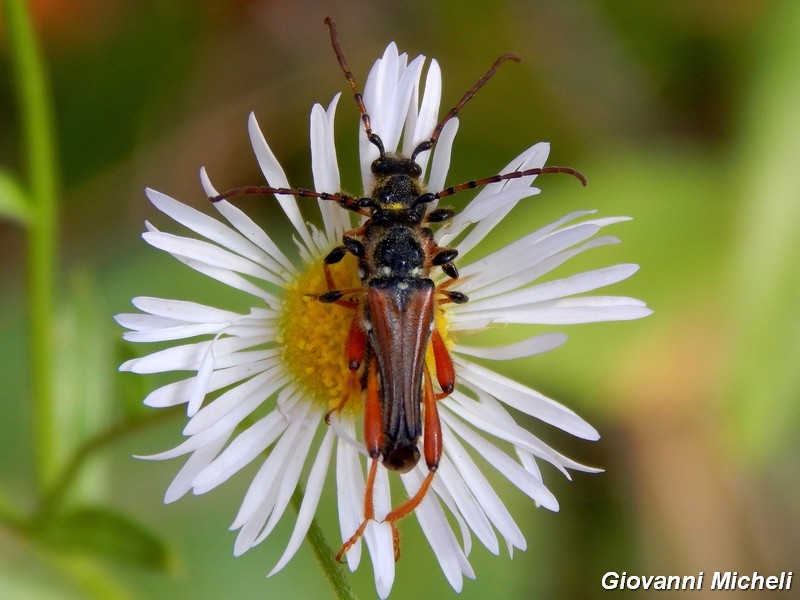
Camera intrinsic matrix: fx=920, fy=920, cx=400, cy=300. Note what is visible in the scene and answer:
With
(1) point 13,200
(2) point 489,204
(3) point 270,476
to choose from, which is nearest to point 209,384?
(3) point 270,476

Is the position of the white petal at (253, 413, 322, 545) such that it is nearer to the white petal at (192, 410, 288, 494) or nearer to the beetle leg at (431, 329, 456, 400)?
the white petal at (192, 410, 288, 494)

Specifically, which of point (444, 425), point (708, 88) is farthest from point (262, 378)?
point (708, 88)

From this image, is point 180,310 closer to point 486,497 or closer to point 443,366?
point 443,366

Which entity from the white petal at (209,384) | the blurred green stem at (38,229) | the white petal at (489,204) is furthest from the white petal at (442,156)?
the blurred green stem at (38,229)

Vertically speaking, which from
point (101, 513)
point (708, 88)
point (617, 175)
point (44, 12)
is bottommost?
point (101, 513)

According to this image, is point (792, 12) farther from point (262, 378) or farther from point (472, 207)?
point (262, 378)

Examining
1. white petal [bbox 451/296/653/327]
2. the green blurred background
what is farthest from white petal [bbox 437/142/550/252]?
the green blurred background
